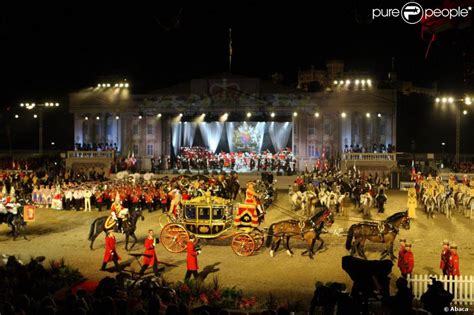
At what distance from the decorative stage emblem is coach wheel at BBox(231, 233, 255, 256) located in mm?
24669

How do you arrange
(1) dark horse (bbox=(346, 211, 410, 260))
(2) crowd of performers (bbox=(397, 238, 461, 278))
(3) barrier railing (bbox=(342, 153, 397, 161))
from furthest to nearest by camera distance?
(3) barrier railing (bbox=(342, 153, 397, 161)) → (1) dark horse (bbox=(346, 211, 410, 260)) → (2) crowd of performers (bbox=(397, 238, 461, 278))

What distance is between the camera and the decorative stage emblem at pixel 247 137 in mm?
41406

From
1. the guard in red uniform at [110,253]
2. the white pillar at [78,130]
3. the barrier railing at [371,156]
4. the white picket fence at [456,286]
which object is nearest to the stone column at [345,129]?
the barrier railing at [371,156]

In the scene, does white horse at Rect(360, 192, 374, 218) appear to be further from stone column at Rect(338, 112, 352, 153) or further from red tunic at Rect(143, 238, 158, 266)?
stone column at Rect(338, 112, 352, 153)

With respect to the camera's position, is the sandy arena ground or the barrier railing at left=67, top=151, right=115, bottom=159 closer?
the sandy arena ground

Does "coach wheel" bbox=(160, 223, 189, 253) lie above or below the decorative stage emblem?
below

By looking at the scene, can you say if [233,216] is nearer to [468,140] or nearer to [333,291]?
[333,291]

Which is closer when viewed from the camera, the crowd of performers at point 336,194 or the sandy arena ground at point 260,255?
the sandy arena ground at point 260,255

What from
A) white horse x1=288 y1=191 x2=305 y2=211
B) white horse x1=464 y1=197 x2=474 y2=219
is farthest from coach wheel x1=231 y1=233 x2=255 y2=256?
white horse x1=464 y1=197 x2=474 y2=219

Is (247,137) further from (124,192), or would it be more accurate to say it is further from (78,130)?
(124,192)

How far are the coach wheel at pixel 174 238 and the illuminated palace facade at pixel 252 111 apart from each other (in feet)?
79.9

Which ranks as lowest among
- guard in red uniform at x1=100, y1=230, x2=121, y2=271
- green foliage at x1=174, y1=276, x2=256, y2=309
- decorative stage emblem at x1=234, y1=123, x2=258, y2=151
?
green foliage at x1=174, y1=276, x2=256, y2=309

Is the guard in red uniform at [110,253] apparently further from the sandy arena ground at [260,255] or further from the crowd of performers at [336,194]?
the crowd of performers at [336,194]

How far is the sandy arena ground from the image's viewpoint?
563 inches
